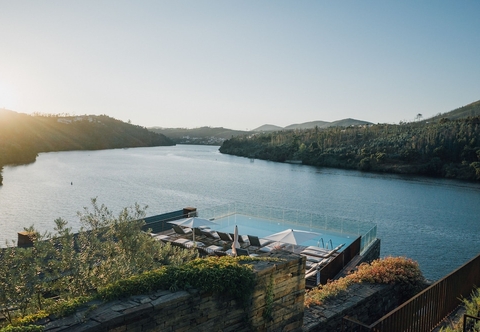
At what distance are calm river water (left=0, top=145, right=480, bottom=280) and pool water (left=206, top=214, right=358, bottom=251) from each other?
17.3 feet

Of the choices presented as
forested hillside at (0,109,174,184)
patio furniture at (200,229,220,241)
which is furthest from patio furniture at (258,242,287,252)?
forested hillside at (0,109,174,184)

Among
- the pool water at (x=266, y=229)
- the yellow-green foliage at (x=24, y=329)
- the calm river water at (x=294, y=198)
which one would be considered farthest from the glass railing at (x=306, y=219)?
the yellow-green foliage at (x=24, y=329)

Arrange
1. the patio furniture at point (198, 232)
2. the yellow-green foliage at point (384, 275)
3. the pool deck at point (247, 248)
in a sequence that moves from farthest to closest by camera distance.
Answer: the patio furniture at point (198, 232) → the pool deck at point (247, 248) → the yellow-green foliage at point (384, 275)

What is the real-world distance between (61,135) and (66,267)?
372 feet

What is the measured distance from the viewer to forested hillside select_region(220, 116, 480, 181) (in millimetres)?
56781

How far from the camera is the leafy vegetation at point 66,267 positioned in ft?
15.8

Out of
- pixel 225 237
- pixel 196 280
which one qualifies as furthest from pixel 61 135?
pixel 196 280

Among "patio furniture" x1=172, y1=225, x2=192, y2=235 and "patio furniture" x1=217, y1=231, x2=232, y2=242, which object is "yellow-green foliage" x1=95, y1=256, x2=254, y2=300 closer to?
"patio furniture" x1=217, y1=231, x2=232, y2=242

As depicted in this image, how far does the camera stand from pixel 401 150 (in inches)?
2496

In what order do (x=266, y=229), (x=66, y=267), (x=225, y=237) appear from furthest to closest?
(x=266, y=229)
(x=225, y=237)
(x=66, y=267)

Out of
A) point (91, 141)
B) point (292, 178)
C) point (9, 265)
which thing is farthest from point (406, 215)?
point (91, 141)

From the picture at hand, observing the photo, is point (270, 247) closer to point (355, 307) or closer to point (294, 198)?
point (355, 307)

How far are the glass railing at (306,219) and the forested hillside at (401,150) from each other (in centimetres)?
4450

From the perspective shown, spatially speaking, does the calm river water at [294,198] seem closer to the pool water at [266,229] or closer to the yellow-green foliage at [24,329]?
the pool water at [266,229]
